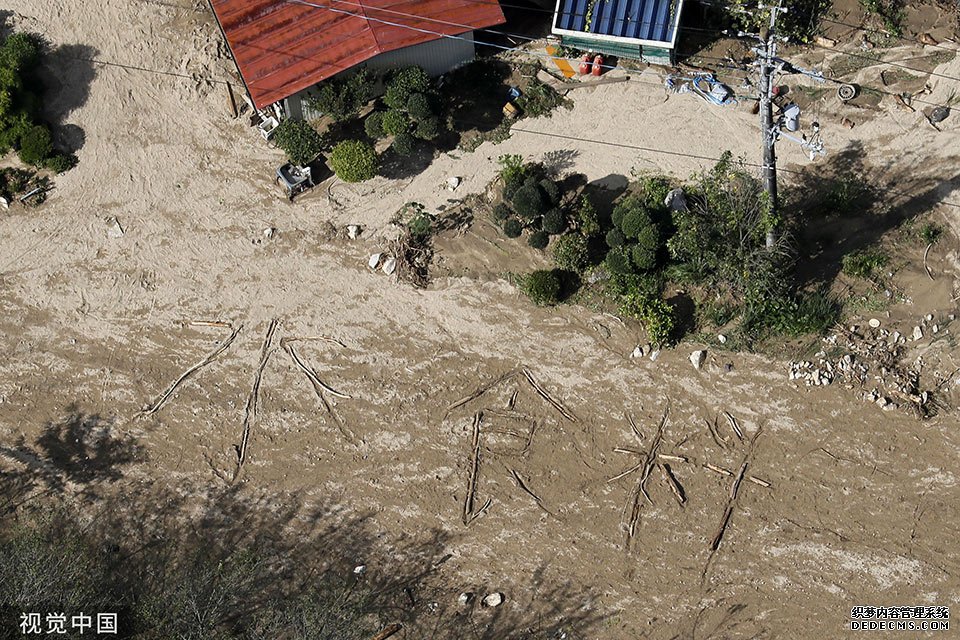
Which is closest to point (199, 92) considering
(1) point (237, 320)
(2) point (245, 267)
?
(2) point (245, 267)

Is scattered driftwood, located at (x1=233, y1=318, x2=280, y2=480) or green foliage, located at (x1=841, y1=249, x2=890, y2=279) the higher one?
green foliage, located at (x1=841, y1=249, x2=890, y2=279)

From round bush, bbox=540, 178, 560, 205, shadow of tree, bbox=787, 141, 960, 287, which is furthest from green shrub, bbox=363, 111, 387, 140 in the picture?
shadow of tree, bbox=787, 141, 960, 287

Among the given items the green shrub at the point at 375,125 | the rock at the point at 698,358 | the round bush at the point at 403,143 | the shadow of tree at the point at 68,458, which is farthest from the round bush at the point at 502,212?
the shadow of tree at the point at 68,458

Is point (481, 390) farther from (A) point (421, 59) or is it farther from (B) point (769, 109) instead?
(B) point (769, 109)

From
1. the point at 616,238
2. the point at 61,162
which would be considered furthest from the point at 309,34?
the point at 616,238

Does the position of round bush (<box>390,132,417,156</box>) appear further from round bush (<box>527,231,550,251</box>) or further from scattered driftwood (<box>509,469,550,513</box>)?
scattered driftwood (<box>509,469,550,513</box>)
